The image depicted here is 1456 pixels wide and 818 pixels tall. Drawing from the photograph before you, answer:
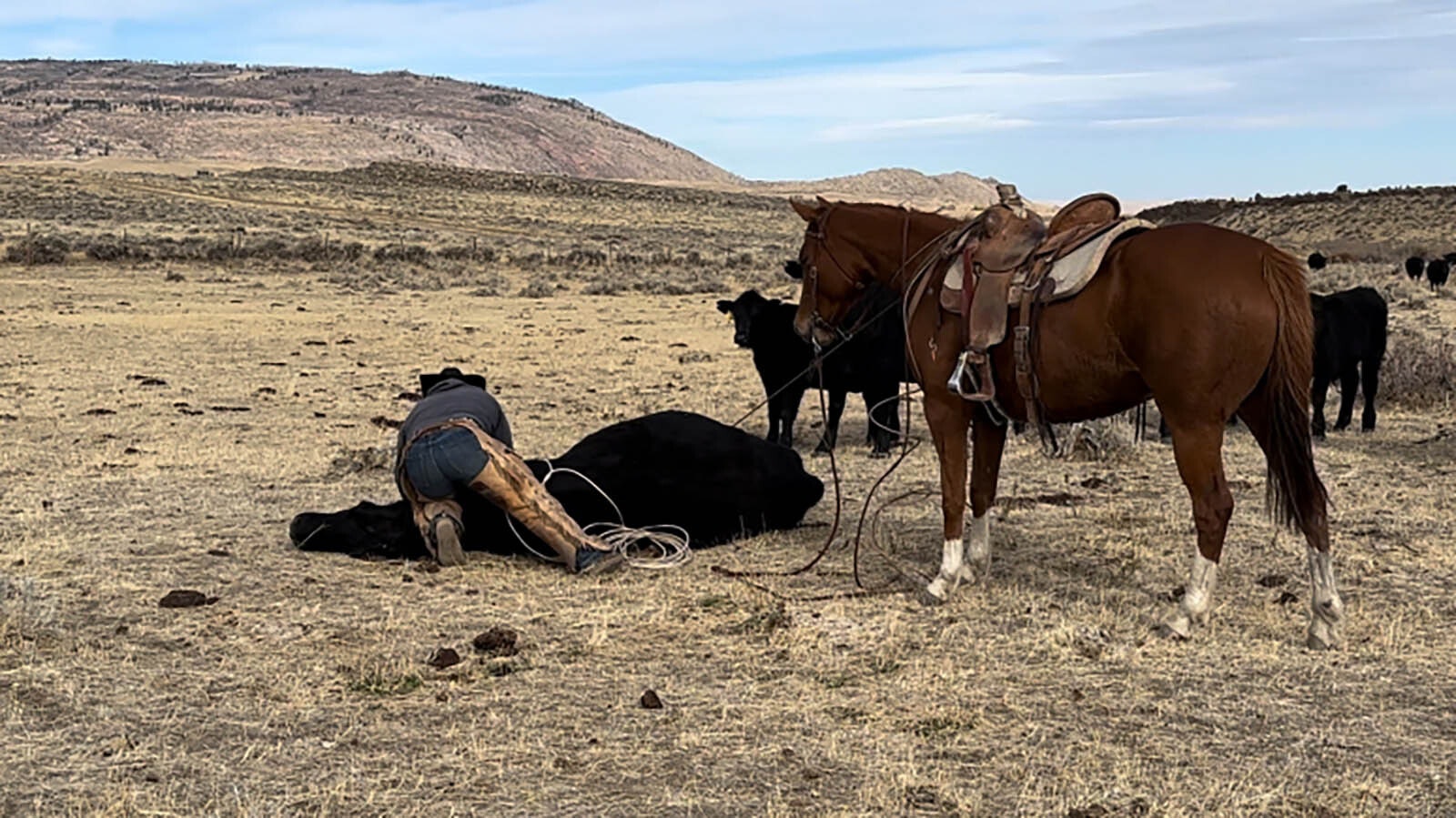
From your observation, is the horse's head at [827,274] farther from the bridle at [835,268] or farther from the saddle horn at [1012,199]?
the saddle horn at [1012,199]

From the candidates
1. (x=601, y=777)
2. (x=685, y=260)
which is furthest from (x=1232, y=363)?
(x=685, y=260)

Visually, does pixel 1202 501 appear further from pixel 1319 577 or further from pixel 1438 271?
pixel 1438 271

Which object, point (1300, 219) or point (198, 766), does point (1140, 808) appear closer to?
point (198, 766)

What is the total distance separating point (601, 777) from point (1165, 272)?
3405 mm

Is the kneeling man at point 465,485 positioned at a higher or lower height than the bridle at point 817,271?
lower

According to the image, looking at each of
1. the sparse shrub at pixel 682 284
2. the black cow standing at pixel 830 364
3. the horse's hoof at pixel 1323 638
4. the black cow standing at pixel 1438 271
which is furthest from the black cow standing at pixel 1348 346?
the sparse shrub at pixel 682 284

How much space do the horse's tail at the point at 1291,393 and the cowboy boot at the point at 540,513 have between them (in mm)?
3465

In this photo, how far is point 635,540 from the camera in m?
7.62

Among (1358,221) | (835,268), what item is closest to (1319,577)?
(835,268)

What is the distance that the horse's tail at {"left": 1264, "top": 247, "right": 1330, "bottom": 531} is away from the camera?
19.7 feet

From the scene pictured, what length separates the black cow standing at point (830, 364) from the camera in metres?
11.2

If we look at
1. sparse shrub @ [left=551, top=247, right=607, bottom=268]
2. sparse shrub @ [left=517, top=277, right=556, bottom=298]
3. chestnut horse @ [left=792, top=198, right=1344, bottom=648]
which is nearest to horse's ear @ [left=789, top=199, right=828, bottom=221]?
chestnut horse @ [left=792, top=198, right=1344, bottom=648]

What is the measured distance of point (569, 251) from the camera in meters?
44.2

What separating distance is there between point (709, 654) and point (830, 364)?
18.2ft
